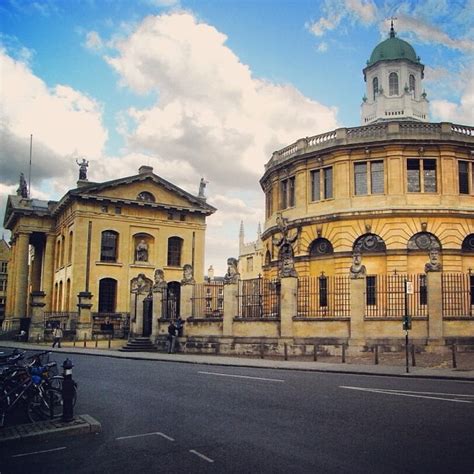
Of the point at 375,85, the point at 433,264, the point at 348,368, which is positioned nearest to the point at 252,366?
the point at 348,368

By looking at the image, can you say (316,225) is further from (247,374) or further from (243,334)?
(247,374)

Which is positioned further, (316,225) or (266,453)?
(316,225)

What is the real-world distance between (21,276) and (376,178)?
38.3m

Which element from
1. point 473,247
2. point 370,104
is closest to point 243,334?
point 473,247

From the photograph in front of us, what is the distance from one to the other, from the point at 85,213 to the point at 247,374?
34.2m

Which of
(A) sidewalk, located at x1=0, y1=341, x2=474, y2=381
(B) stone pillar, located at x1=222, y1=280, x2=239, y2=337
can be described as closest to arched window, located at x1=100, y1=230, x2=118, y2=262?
(B) stone pillar, located at x1=222, y1=280, x2=239, y2=337

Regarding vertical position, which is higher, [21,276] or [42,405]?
[21,276]

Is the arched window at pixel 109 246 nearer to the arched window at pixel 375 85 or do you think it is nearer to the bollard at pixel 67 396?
the arched window at pixel 375 85

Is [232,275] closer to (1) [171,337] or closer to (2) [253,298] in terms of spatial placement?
(2) [253,298]

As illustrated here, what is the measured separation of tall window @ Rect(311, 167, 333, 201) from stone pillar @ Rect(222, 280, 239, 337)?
11456 millimetres

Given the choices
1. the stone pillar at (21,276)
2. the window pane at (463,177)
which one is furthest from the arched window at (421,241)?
the stone pillar at (21,276)

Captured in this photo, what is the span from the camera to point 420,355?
23.0 m

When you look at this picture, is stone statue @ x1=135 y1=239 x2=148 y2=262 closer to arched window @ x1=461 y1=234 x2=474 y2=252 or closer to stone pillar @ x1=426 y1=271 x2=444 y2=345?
arched window @ x1=461 y1=234 x2=474 y2=252

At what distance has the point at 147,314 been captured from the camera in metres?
34.6
